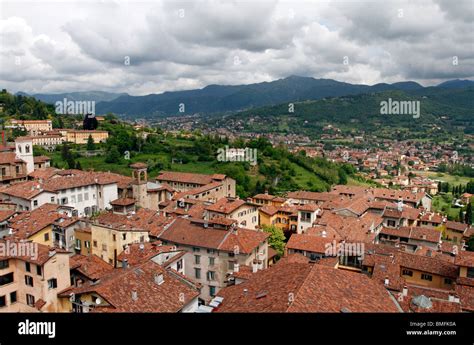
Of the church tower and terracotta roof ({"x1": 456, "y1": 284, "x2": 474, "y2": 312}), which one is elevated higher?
the church tower

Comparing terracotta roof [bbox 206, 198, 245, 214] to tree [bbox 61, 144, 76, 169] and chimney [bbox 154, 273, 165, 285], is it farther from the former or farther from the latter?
tree [bbox 61, 144, 76, 169]

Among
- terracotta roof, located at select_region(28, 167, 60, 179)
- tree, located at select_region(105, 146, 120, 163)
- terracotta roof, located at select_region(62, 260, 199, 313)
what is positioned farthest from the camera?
tree, located at select_region(105, 146, 120, 163)

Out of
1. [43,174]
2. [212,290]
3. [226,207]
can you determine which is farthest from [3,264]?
[43,174]

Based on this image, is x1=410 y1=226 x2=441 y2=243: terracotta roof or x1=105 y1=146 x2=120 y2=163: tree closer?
x1=410 y1=226 x2=441 y2=243: terracotta roof

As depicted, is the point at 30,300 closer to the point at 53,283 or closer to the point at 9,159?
the point at 53,283

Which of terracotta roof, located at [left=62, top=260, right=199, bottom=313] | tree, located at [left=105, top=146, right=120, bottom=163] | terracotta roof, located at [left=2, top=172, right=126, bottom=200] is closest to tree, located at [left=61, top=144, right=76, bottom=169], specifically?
tree, located at [left=105, top=146, right=120, bottom=163]

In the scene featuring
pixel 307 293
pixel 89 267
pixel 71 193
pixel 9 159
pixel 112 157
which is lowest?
pixel 89 267

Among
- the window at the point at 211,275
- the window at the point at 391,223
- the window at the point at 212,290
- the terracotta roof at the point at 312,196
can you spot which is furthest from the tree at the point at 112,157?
the window at the point at 391,223
